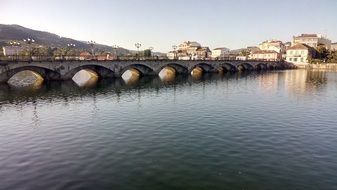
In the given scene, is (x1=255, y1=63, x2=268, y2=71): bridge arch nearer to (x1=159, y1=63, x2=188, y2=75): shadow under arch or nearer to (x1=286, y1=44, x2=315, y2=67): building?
(x1=286, y1=44, x2=315, y2=67): building

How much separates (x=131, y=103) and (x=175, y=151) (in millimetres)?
24136

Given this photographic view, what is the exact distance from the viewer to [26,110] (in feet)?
135

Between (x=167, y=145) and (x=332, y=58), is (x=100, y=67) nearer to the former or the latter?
(x=167, y=145)

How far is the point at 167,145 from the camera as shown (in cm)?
2566

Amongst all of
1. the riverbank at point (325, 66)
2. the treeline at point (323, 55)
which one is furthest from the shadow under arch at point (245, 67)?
the treeline at point (323, 55)

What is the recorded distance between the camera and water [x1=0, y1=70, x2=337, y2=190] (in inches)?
746

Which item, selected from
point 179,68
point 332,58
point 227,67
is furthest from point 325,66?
point 179,68

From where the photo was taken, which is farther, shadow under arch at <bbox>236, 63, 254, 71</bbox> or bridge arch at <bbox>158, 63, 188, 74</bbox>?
shadow under arch at <bbox>236, 63, 254, 71</bbox>

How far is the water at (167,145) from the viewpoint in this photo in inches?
746

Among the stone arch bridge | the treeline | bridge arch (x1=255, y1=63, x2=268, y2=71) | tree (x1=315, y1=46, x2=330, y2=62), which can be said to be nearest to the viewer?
the stone arch bridge

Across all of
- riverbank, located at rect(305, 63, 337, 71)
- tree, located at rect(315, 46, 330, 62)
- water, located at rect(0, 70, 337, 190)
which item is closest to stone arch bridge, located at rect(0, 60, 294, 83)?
water, located at rect(0, 70, 337, 190)

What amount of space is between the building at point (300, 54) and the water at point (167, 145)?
475 feet

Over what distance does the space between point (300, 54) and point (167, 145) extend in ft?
592

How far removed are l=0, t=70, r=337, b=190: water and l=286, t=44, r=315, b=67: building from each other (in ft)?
475
